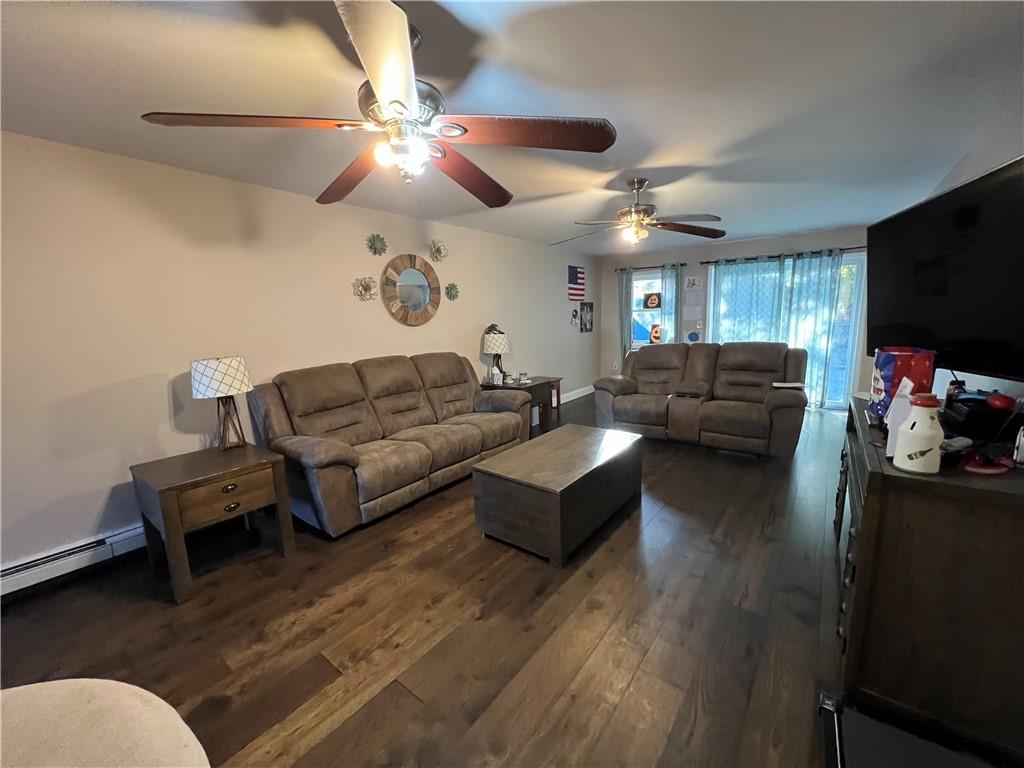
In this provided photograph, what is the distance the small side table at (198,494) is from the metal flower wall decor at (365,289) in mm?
1549

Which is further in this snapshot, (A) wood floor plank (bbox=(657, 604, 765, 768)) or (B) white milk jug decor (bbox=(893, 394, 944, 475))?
(A) wood floor plank (bbox=(657, 604, 765, 768))

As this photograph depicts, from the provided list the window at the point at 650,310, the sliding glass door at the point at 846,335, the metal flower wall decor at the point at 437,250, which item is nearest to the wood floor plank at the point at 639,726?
the metal flower wall decor at the point at 437,250

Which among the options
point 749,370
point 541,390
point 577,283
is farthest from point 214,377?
point 577,283

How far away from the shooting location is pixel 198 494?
2006 mm

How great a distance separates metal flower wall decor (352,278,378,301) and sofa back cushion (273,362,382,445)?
61cm

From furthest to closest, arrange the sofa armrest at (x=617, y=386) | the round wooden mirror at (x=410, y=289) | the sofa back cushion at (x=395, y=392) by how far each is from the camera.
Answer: the sofa armrest at (x=617, y=386), the round wooden mirror at (x=410, y=289), the sofa back cushion at (x=395, y=392)

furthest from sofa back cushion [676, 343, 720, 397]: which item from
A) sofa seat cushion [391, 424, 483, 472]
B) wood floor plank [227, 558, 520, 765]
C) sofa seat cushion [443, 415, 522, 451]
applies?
wood floor plank [227, 558, 520, 765]

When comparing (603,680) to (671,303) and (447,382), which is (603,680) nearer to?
(447,382)

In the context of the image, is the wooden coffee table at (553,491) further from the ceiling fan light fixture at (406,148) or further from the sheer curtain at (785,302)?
the sheer curtain at (785,302)

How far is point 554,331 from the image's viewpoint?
587cm

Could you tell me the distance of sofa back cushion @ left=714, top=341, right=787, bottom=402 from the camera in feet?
13.0

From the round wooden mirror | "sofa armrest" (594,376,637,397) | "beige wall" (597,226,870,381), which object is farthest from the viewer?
"beige wall" (597,226,870,381)

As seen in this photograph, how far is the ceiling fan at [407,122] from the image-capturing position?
44.0 inches

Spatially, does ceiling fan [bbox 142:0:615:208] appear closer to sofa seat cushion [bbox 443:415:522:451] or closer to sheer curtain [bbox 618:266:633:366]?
sofa seat cushion [bbox 443:415:522:451]
